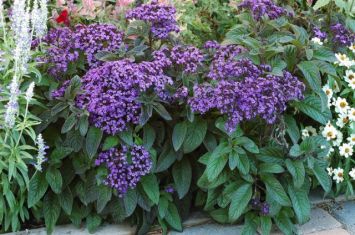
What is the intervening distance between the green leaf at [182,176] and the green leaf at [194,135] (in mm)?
166

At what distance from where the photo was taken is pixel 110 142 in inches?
125

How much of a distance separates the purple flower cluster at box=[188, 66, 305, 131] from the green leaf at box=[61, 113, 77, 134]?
63cm

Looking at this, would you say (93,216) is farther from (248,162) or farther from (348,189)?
(348,189)

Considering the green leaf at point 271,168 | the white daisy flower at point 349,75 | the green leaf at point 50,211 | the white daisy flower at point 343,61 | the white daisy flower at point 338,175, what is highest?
the white daisy flower at point 343,61

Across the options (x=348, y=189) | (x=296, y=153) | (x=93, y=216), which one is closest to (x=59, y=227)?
(x=93, y=216)

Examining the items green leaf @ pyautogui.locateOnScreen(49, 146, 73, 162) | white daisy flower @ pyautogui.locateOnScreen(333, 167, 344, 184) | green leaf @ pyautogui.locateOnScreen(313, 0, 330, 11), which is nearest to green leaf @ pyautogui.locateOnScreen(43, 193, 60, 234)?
green leaf @ pyautogui.locateOnScreen(49, 146, 73, 162)

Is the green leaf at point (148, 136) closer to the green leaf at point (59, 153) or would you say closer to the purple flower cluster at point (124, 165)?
the purple flower cluster at point (124, 165)

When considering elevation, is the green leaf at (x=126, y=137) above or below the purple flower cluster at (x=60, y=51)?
below

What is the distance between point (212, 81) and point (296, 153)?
0.61 metres

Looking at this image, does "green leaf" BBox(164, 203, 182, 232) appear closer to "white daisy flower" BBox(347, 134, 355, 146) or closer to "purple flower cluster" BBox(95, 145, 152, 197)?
"purple flower cluster" BBox(95, 145, 152, 197)

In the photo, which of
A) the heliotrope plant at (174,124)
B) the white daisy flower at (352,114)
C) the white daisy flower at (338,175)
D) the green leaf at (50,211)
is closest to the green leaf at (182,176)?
the heliotrope plant at (174,124)

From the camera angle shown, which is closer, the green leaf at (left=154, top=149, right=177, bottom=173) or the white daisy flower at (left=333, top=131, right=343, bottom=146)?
the green leaf at (left=154, top=149, right=177, bottom=173)

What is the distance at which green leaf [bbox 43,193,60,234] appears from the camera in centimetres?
328

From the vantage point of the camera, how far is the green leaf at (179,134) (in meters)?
3.21
